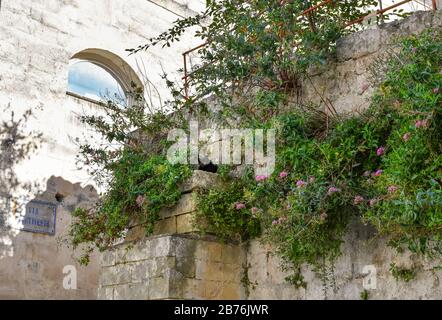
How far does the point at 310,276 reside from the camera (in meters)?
5.68

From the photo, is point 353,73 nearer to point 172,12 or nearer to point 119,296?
point 119,296

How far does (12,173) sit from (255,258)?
4355mm

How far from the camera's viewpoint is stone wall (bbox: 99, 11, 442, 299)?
534 cm

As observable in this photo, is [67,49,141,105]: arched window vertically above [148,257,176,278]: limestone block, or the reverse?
[67,49,141,105]: arched window

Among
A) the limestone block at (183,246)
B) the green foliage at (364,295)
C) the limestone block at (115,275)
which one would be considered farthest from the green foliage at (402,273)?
the limestone block at (115,275)

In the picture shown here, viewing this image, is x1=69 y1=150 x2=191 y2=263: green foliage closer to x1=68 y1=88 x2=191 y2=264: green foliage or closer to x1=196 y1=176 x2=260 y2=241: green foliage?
x1=68 y1=88 x2=191 y2=264: green foliage

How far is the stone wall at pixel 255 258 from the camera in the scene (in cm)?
534

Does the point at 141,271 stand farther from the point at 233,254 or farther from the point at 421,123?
the point at 421,123


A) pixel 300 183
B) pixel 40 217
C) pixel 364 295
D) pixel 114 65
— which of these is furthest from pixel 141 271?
pixel 114 65

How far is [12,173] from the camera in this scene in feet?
29.8

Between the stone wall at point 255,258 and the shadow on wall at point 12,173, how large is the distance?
2.87 metres

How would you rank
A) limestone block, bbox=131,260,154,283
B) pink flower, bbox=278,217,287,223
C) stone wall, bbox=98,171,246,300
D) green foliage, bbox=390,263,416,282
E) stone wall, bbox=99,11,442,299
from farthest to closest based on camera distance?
limestone block, bbox=131,260,154,283 → stone wall, bbox=98,171,246,300 → stone wall, bbox=99,11,442,299 → pink flower, bbox=278,217,287,223 → green foliage, bbox=390,263,416,282

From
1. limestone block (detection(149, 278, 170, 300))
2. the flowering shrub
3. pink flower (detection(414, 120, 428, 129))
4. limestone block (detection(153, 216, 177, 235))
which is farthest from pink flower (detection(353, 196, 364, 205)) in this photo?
limestone block (detection(153, 216, 177, 235))

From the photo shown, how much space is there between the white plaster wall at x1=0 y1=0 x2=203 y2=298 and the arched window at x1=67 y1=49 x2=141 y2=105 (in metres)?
0.15
